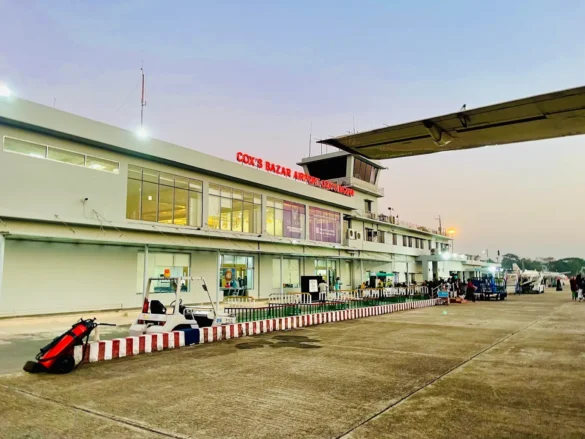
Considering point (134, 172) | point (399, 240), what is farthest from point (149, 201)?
point (399, 240)

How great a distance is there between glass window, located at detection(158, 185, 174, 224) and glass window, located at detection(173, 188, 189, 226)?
33cm

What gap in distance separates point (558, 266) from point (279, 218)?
177 meters

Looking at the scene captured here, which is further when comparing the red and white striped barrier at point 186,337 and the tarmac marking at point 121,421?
the red and white striped barrier at point 186,337

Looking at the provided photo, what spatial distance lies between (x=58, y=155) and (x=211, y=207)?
369 inches

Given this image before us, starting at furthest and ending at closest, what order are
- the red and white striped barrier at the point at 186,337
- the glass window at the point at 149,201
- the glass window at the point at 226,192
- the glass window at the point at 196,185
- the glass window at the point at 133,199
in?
1. the glass window at the point at 226,192
2. the glass window at the point at 196,185
3. the glass window at the point at 149,201
4. the glass window at the point at 133,199
5. the red and white striped barrier at the point at 186,337

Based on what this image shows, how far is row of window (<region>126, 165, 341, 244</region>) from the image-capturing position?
70.7 feet

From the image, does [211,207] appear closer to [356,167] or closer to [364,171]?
[356,167]

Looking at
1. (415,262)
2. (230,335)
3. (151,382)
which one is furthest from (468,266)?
(151,382)

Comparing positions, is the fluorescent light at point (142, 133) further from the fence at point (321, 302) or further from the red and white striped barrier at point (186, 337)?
the red and white striped barrier at point (186, 337)

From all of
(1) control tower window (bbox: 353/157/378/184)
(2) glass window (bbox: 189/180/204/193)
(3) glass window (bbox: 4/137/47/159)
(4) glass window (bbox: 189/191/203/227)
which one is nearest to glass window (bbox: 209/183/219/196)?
(2) glass window (bbox: 189/180/204/193)

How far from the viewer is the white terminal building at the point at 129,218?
16797 mm

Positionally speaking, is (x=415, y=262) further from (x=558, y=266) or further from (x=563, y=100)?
(x=558, y=266)

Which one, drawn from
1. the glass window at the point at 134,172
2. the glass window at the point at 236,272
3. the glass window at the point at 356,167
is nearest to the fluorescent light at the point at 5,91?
the glass window at the point at 134,172

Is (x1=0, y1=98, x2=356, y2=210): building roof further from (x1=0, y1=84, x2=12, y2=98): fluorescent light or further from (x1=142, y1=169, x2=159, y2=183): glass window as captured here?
(x1=142, y1=169, x2=159, y2=183): glass window
